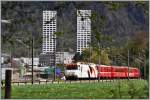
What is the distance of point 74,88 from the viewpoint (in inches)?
223

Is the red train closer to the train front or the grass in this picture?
the train front

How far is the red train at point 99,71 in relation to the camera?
5355mm

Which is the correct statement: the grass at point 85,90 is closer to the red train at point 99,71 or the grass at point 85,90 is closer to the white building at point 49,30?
the red train at point 99,71

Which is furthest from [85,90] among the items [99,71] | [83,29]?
[83,29]

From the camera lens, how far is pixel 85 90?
18.7 feet

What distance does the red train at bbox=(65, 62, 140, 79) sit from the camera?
536 centimetres

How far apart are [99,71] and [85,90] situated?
0.30 meters

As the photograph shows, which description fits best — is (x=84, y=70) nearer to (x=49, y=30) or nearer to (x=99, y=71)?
(x=99, y=71)

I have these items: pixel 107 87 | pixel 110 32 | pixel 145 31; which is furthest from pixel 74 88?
pixel 145 31

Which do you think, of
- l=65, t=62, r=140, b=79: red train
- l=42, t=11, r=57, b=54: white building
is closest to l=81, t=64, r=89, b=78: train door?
l=65, t=62, r=140, b=79: red train

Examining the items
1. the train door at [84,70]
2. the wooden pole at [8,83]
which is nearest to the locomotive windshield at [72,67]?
the train door at [84,70]

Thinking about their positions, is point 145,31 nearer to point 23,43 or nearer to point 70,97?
point 70,97

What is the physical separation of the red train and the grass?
101 millimetres

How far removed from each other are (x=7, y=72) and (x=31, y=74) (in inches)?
14.5
